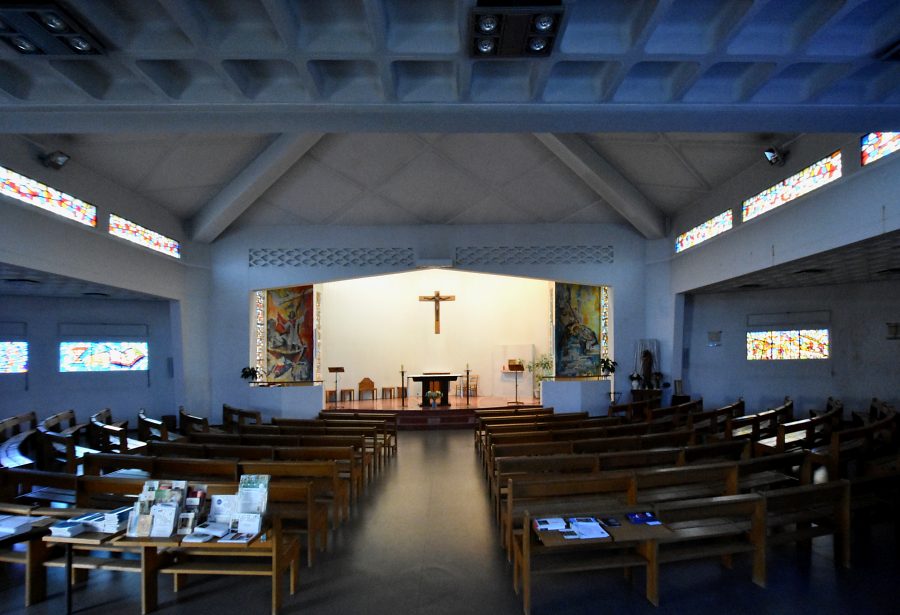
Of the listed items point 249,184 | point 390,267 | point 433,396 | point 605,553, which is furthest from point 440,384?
point 605,553

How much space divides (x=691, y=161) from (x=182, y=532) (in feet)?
32.3

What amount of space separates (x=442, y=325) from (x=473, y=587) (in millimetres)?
13666

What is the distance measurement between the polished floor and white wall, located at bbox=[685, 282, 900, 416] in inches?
266

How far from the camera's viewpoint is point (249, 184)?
34.4 feet

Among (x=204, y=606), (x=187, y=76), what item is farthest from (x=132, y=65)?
(x=204, y=606)

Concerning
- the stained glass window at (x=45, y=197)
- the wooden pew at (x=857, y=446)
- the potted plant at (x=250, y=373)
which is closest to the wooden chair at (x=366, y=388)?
the potted plant at (x=250, y=373)

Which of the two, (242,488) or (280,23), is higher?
(280,23)

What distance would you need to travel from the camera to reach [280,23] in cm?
297

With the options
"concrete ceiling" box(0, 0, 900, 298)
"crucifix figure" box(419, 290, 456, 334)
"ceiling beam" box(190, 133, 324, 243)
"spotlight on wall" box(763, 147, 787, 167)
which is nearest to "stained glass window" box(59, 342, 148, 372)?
"ceiling beam" box(190, 133, 324, 243)

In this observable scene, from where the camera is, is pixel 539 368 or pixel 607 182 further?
pixel 539 368

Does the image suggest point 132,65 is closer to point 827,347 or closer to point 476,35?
point 476,35

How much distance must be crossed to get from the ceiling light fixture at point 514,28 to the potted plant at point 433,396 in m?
11.3

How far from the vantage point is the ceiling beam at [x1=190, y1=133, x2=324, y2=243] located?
9673mm

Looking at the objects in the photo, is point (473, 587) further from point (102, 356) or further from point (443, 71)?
point (102, 356)
